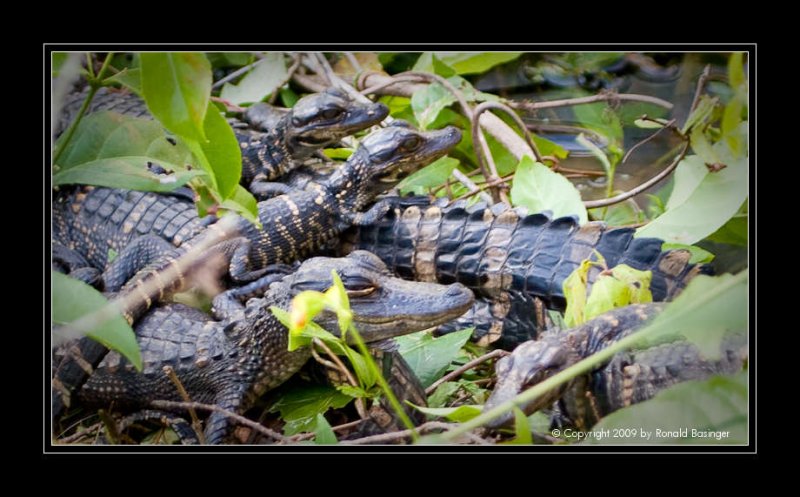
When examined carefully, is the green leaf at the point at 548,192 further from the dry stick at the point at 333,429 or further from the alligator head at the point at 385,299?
the dry stick at the point at 333,429

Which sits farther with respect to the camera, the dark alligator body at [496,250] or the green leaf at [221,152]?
the dark alligator body at [496,250]

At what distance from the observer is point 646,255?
1653 millimetres

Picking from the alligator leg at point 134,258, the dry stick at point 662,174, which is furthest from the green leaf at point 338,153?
the dry stick at point 662,174

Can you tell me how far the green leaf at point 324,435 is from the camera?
133cm

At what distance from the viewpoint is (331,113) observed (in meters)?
1.87

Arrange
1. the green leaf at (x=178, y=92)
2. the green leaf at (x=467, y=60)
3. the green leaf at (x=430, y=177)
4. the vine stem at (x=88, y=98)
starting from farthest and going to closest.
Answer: the green leaf at (x=430, y=177)
the green leaf at (x=467, y=60)
the vine stem at (x=88, y=98)
the green leaf at (x=178, y=92)

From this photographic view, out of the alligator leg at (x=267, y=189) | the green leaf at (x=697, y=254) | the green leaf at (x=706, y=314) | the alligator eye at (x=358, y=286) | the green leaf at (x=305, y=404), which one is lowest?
the green leaf at (x=305, y=404)

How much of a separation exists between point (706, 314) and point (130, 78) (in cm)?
85

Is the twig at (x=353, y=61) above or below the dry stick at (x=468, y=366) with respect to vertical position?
above

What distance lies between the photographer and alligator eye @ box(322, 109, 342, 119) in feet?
6.06

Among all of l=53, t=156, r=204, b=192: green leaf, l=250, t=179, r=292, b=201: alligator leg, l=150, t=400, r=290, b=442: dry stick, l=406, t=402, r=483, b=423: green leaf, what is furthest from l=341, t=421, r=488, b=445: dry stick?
l=250, t=179, r=292, b=201: alligator leg

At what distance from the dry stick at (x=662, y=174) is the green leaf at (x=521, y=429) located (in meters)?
0.50

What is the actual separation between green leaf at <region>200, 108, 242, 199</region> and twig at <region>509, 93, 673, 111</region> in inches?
24.4

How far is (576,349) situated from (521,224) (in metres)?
0.68
